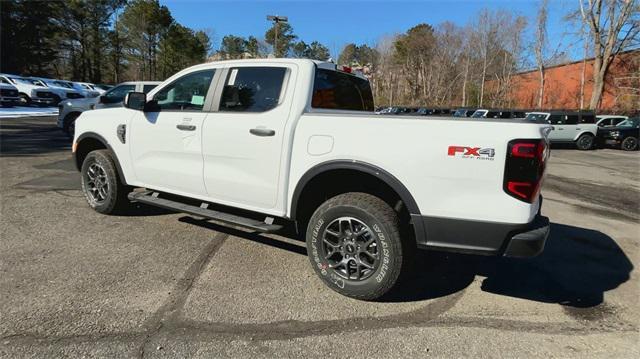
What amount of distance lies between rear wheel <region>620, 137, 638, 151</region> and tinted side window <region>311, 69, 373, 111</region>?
20.5 m

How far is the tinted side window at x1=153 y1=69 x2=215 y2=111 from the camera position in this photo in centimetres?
438

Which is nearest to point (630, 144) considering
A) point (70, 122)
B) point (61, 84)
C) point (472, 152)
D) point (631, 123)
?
point (631, 123)

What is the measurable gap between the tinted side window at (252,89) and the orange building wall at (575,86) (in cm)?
3758

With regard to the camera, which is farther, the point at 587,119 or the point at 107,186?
the point at 587,119

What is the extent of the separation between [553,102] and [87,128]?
45.1 metres

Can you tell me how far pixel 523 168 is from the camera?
2826 mm

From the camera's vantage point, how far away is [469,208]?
9.75 feet

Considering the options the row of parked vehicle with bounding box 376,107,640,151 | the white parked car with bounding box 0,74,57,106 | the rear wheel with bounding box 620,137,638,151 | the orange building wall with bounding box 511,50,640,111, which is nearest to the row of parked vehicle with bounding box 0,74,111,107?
the white parked car with bounding box 0,74,57,106

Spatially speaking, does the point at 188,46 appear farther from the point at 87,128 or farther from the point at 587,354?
the point at 587,354

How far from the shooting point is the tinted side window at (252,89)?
3.91 metres

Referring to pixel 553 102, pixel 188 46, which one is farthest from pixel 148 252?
pixel 188 46

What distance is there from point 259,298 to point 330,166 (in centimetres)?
123

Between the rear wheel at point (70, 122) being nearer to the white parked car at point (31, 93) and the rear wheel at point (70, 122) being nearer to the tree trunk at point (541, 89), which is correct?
the white parked car at point (31, 93)

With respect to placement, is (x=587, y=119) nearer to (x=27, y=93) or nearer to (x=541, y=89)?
(x=541, y=89)
